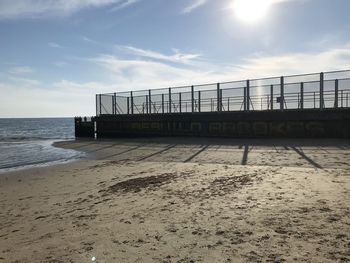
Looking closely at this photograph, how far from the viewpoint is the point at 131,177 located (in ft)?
40.8

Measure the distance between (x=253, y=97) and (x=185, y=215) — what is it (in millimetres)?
19980

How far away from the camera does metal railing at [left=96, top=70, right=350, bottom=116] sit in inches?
902

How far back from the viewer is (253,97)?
26.0 metres

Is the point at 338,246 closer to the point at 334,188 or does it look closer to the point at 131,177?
the point at 334,188

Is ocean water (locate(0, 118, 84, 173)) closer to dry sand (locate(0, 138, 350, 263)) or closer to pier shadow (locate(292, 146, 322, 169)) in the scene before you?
dry sand (locate(0, 138, 350, 263))

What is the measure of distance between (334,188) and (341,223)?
9.34 ft

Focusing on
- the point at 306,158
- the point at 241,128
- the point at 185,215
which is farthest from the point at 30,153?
the point at 185,215

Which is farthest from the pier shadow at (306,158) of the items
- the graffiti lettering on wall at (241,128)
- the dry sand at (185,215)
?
the graffiti lettering on wall at (241,128)

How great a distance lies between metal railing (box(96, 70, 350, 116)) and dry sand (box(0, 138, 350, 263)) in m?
10.4

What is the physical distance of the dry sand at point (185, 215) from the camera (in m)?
5.44

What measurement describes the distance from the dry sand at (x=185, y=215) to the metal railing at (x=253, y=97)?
10.4 metres

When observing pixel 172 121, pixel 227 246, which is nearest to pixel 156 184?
pixel 227 246

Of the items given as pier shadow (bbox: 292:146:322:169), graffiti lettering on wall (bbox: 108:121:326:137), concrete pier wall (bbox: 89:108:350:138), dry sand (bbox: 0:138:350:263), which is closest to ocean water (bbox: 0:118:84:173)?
dry sand (bbox: 0:138:350:263)

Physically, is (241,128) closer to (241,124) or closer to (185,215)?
(241,124)
